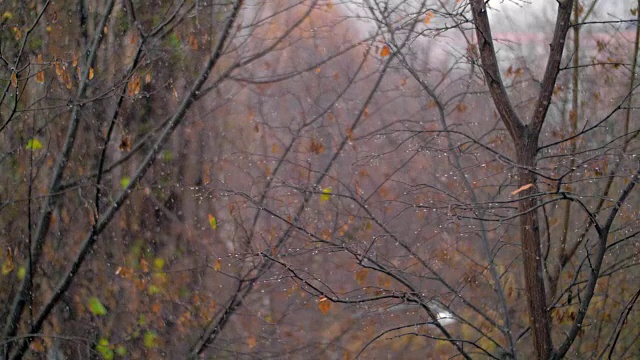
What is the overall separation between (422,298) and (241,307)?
2219 mm

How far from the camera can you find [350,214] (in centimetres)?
557

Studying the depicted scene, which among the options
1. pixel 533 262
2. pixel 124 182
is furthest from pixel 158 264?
pixel 533 262

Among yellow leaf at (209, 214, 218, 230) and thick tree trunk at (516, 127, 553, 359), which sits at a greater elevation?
yellow leaf at (209, 214, 218, 230)

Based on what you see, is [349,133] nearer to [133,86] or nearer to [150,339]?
[133,86]

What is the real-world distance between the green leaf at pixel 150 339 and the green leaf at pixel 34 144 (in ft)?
4.89

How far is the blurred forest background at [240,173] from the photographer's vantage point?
17.7 ft

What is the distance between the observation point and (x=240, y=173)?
6.02 metres

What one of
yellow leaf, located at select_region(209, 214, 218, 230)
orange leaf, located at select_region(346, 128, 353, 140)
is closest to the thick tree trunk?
orange leaf, located at select_region(346, 128, 353, 140)

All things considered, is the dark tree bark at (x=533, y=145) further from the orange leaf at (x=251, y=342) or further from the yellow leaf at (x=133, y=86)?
the orange leaf at (x=251, y=342)

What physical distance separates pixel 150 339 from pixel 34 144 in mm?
1567

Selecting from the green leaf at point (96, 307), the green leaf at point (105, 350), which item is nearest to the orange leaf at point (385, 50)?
the green leaf at point (96, 307)

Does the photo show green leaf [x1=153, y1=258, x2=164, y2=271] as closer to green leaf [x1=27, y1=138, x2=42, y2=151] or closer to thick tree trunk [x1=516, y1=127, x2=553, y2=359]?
green leaf [x1=27, y1=138, x2=42, y2=151]

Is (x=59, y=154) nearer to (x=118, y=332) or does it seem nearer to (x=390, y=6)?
(x=118, y=332)

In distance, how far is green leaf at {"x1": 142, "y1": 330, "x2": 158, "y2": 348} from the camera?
5.72 meters
